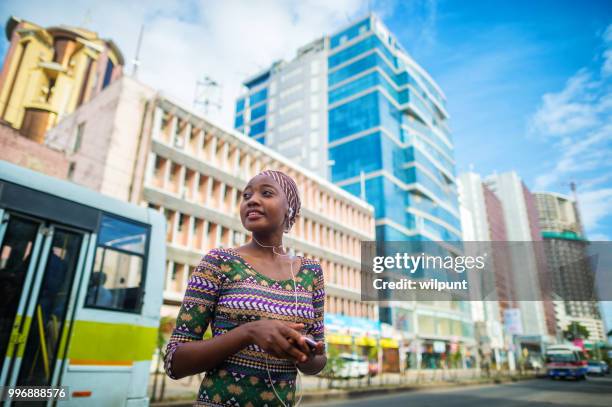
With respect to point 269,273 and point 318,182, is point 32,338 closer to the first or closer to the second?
point 269,273

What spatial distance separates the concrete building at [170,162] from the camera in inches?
847

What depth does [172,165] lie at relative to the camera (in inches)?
954

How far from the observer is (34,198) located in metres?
5.02

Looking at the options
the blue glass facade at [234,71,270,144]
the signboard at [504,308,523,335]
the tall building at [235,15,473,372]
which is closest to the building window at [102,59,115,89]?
the tall building at [235,15,473,372]

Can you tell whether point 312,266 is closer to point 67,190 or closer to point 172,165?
point 67,190

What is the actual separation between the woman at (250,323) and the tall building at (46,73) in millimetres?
23337

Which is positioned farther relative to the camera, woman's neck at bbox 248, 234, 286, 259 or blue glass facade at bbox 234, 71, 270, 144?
blue glass facade at bbox 234, 71, 270, 144

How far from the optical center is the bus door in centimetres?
445

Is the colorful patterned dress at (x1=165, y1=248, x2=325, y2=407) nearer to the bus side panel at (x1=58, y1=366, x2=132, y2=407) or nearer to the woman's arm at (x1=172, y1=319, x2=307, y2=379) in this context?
the woman's arm at (x1=172, y1=319, x2=307, y2=379)

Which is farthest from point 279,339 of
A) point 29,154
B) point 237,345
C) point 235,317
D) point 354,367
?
point 29,154

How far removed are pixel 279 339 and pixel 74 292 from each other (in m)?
5.12

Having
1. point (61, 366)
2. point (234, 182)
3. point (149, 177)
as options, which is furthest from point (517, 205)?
point (61, 366)

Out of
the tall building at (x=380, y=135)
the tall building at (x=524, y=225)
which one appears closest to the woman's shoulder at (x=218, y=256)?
the tall building at (x=380, y=135)

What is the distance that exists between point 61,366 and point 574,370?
2833 cm
